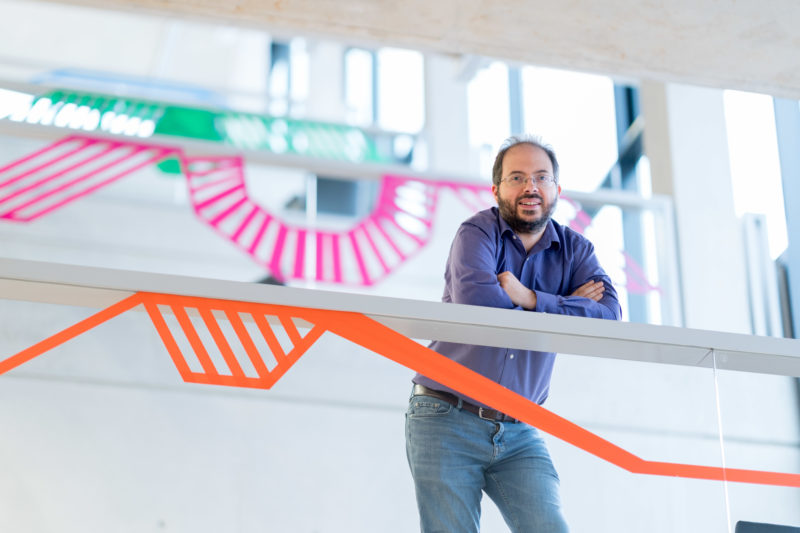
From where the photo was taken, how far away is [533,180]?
2377 mm

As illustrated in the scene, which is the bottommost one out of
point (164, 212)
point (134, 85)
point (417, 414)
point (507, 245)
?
point (417, 414)

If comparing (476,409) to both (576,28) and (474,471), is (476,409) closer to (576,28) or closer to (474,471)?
(474,471)

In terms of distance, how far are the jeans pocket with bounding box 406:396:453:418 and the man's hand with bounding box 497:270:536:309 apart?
0.89 feet

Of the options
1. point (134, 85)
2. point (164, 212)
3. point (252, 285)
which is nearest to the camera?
point (252, 285)

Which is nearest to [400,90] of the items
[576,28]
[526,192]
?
[576,28]

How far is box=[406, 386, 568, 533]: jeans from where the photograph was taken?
2.10 meters

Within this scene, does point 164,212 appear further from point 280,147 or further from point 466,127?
point 466,127

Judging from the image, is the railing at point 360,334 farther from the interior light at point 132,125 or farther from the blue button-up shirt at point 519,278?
the interior light at point 132,125

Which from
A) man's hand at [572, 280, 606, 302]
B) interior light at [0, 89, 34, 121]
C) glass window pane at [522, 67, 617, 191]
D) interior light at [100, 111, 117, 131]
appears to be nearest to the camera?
man's hand at [572, 280, 606, 302]

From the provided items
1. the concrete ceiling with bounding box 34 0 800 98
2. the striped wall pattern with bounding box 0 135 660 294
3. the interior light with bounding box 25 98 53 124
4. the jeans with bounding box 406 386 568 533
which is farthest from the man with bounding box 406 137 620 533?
the interior light with bounding box 25 98 53 124

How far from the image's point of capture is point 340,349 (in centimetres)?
219

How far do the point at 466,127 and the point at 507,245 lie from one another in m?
3.97

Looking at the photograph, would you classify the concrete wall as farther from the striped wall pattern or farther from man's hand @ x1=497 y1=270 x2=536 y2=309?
the striped wall pattern

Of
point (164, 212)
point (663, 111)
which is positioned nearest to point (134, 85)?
point (164, 212)
